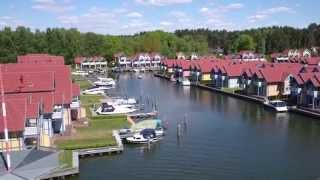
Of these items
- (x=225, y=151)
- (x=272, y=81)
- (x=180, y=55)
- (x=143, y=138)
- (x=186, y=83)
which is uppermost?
(x=180, y=55)

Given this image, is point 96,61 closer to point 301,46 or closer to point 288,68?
point 301,46

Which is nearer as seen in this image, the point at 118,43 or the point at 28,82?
the point at 28,82

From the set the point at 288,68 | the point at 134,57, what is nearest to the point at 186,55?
the point at 134,57

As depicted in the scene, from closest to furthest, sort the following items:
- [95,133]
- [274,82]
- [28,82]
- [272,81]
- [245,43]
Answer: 1. [95,133]
2. [28,82]
3. [272,81]
4. [274,82]
5. [245,43]

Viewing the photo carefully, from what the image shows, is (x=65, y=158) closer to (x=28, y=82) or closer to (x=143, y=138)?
(x=143, y=138)

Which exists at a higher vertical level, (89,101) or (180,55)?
(180,55)

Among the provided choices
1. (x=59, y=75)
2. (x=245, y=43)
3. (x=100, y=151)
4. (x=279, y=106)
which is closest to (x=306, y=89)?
(x=279, y=106)

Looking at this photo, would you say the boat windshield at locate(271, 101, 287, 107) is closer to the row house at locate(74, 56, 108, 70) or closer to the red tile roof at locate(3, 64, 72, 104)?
the red tile roof at locate(3, 64, 72, 104)
